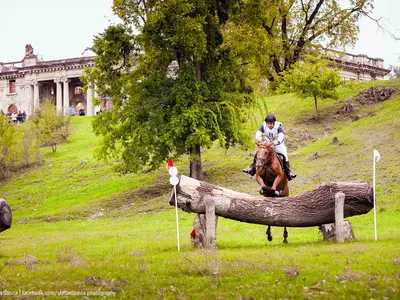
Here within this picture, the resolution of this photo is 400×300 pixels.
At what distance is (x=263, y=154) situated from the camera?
15969 mm

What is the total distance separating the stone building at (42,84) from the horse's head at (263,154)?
73.0m

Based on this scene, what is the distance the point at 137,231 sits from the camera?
2552cm

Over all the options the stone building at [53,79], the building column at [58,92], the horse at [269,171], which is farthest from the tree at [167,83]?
the building column at [58,92]

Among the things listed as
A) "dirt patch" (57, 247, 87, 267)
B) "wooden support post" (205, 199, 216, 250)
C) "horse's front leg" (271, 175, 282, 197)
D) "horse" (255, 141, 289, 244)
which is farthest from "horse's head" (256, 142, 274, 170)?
"dirt patch" (57, 247, 87, 267)

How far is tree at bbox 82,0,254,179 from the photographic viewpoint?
105 ft

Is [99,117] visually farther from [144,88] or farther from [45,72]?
[45,72]

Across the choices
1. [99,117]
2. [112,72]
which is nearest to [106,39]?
[112,72]

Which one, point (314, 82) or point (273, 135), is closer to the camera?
point (273, 135)

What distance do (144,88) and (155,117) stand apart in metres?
2.14

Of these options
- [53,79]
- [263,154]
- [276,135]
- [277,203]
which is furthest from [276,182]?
[53,79]

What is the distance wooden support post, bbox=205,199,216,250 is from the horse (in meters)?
1.40

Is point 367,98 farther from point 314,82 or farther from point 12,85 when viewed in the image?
point 12,85

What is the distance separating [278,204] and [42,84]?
82772mm

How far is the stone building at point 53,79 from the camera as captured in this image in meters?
85.9
